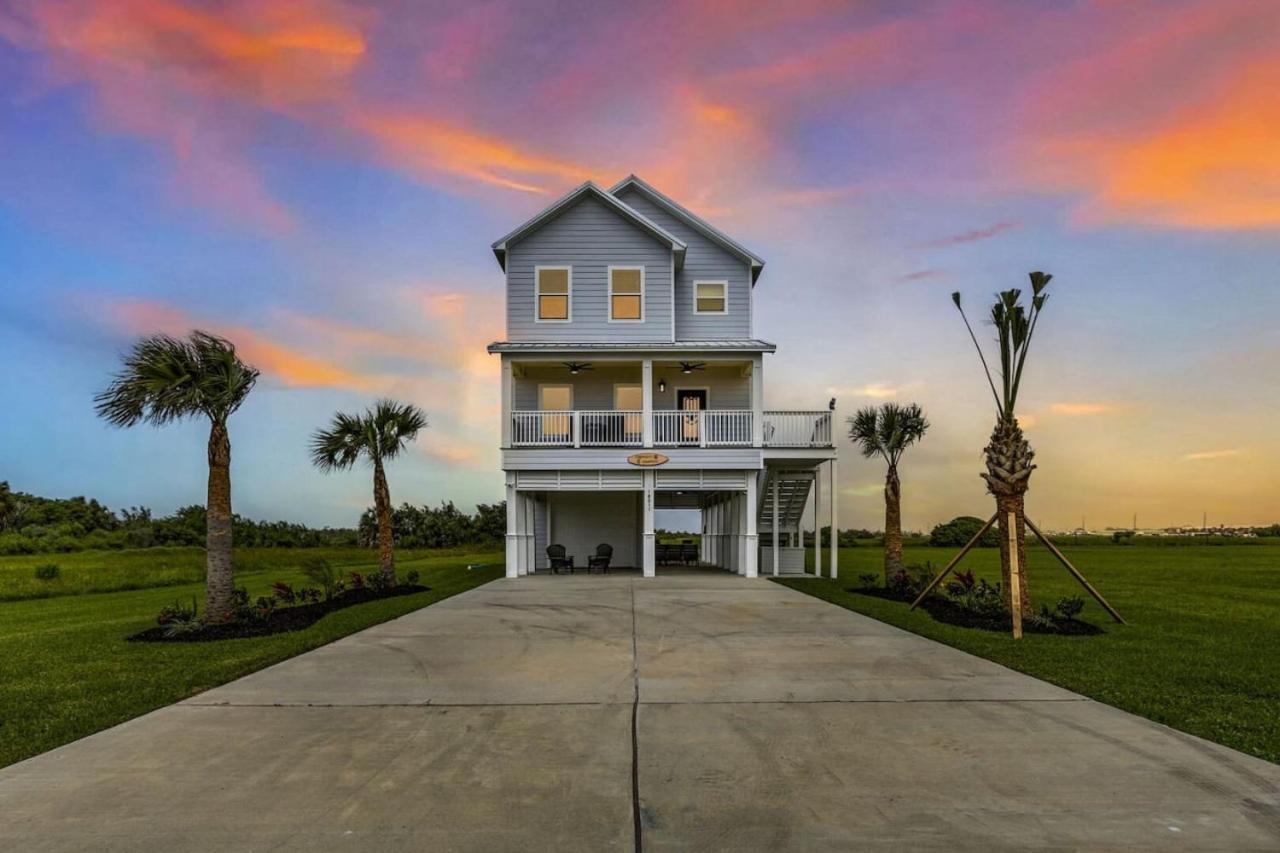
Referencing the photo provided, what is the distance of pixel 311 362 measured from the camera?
907 inches

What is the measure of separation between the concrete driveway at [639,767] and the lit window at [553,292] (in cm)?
1543

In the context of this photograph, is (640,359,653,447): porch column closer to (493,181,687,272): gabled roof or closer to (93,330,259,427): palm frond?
(493,181,687,272): gabled roof

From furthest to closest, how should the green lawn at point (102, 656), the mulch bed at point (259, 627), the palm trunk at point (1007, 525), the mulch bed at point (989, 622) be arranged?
the palm trunk at point (1007, 525) → the mulch bed at point (989, 622) → the mulch bed at point (259, 627) → the green lawn at point (102, 656)

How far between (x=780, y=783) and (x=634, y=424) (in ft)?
57.9

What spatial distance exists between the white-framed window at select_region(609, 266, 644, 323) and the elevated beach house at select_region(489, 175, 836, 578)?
45mm

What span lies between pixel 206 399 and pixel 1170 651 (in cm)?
1402

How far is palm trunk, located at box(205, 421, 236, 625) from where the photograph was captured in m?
10.8

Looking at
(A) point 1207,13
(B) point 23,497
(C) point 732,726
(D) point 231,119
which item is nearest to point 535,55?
(D) point 231,119

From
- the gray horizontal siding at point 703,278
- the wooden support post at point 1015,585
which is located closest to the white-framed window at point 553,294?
the gray horizontal siding at point 703,278

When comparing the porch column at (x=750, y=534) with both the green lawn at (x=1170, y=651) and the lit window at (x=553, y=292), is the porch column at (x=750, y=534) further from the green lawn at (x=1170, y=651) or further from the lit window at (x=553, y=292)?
the lit window at (x=553, y=292)

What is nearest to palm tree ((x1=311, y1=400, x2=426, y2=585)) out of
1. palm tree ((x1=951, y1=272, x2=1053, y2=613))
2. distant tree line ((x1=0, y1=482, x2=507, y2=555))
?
palm tree ((x1=951, y1=272, x2=1053, y2=613))

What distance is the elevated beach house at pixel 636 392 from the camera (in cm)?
2048

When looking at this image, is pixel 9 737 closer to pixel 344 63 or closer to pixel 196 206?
pixel 344 63

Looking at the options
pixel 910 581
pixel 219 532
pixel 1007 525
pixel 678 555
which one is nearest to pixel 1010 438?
pixel 1007 525
